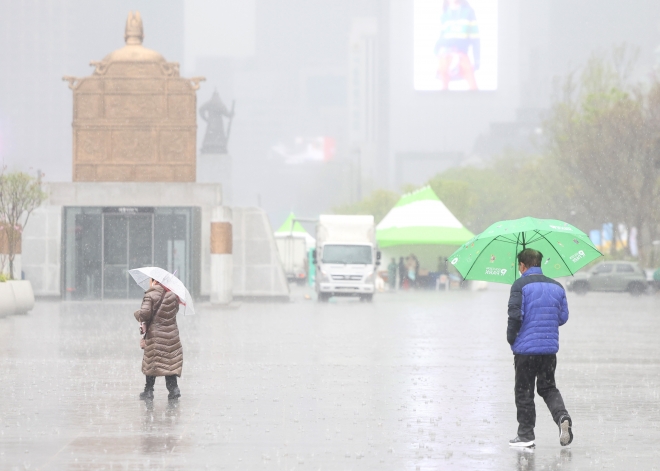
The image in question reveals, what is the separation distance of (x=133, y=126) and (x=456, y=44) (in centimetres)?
8574

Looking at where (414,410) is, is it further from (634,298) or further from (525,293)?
(634,298)

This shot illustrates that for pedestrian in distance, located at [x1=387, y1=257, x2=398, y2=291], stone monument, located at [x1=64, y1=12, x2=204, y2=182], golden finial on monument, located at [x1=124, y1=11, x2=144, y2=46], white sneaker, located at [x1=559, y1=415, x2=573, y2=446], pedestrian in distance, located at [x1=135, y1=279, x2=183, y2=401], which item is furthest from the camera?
pedestrian in distance, located at [x1=387, y1=257, x2=398, y2=291]

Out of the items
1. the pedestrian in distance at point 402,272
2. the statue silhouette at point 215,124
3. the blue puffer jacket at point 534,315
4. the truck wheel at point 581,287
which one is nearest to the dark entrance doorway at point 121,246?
the pedestrian in distance at point 402,272

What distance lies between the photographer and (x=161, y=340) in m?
12.9

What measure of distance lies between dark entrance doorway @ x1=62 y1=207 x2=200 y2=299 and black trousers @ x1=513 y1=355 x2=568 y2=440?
32.1m

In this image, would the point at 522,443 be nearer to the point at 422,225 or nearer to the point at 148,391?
the point at 148,391

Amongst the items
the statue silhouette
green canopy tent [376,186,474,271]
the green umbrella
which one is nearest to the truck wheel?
green canopy tent [376,186,474,271]

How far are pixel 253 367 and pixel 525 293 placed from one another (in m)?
7.78

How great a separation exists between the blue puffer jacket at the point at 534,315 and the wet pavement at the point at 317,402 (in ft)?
2.69

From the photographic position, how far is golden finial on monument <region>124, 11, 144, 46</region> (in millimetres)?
44250

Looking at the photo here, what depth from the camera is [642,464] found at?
912 cm

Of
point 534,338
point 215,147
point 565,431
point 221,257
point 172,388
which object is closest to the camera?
point 565,431

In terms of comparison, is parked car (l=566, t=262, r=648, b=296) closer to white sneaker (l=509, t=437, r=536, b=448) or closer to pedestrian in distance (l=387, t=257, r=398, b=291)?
pedestrian in distance (l=387, t=257, r=398, b=291)

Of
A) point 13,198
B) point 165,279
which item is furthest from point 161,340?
point 13,198
